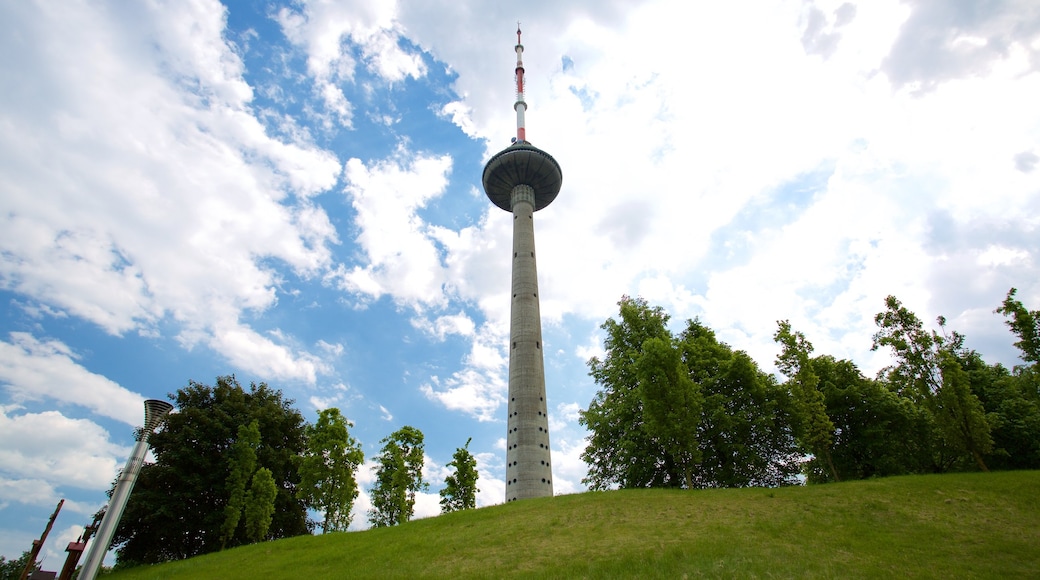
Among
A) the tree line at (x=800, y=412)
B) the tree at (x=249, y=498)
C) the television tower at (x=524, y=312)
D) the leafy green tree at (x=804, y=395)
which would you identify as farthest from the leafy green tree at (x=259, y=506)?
the leafy green tree at (x=804, y=395)

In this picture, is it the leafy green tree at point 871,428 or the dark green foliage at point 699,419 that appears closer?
the dark green foliage at point 699,419

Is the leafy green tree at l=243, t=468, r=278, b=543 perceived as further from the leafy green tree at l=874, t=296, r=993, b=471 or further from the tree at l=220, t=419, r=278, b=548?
the leafy green tree at l=874, t=296, r=993, b=471

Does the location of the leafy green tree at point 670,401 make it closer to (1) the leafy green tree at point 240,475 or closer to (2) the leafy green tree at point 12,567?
(1) the leafy green tree at point 240,475

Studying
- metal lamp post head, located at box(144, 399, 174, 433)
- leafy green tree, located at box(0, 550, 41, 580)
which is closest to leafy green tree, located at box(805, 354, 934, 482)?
metal lamp post head, located at box(144, 399, 174, 433)

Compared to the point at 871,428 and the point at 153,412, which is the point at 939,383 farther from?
the point at 153,412

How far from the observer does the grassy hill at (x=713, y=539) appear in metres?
14.8

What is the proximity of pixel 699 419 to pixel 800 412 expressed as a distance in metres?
5.53

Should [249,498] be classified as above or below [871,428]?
below

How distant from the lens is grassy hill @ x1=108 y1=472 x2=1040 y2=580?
1483 centimetres

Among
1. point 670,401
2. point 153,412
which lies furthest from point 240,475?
point 670,401

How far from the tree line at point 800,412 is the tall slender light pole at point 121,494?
77.0 feet

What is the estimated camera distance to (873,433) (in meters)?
34.8

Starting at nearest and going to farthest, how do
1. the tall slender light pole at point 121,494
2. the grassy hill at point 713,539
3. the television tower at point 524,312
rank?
the tall slender light pole at point 121,494 → the grassy hill at point 713,539 → the television tower at point 524,312

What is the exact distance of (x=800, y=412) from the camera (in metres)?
30.6
